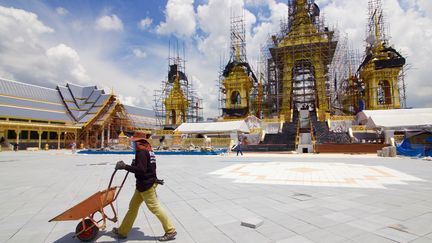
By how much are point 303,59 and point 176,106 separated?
24.7 meters

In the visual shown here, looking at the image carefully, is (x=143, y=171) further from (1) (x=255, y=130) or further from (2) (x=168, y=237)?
(1) (x=255, y=130)

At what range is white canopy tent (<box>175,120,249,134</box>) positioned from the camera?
3161 centimetres

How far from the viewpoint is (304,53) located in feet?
135

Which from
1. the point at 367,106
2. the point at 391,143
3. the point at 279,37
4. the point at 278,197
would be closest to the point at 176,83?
the point at 279,37

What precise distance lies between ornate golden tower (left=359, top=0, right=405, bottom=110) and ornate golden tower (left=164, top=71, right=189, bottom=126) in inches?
1254

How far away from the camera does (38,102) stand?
45875 mm

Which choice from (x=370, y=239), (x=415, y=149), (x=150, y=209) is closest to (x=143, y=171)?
(x=150, y=209)

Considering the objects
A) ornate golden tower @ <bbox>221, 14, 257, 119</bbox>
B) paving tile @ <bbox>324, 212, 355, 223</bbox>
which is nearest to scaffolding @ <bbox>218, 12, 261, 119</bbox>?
ornate golden tower @ <bbox>221, 14, 257, 119</bbox>

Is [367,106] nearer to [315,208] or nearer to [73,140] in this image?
[315,208]

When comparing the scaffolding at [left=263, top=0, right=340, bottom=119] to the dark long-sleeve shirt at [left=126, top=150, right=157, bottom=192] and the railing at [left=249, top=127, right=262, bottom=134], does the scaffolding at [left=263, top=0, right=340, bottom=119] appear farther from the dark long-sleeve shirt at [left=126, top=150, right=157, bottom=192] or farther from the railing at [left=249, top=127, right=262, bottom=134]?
the dark long-sleeve shirt at [left=126, top=150, right=157, bottom=192]

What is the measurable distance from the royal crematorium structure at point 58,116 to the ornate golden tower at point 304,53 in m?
28.0

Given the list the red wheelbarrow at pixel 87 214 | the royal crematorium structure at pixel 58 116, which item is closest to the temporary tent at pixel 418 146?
the red wheelbarrow at pixel 87 214

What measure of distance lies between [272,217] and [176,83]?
4816 cm

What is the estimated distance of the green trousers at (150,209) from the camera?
3.74m
